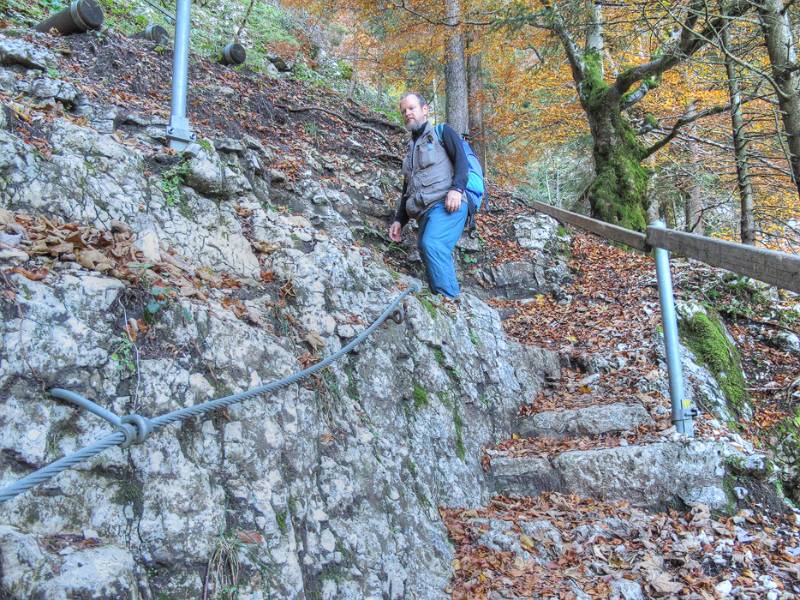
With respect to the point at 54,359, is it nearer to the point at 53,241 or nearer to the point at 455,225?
the point at 53,241

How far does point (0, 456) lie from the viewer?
6.59 ft

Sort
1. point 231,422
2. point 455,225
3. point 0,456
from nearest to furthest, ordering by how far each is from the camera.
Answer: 1. point 0,456
2. point 231,422
3. point 455,225

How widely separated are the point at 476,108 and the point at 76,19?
10.0 metres

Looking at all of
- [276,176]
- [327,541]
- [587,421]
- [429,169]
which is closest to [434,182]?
[429,169]

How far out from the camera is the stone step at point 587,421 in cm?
428

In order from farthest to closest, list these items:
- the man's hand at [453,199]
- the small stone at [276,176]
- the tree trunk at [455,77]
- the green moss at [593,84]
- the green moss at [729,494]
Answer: the tree trunk at [455,77], the green moss at [593,84], the small stone at [276,176], the man's hand at [453,199], the green moss at [729,494]

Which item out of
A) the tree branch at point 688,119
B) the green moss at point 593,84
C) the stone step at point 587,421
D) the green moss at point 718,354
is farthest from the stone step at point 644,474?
the green moss at point 593,84

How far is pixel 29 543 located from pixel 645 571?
3054mm

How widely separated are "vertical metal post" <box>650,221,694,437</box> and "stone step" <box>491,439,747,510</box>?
167 millimetres

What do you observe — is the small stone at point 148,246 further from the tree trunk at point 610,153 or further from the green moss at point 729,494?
the tree trunk at point 610,153

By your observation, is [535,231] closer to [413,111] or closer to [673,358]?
[413,111]

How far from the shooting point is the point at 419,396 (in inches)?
161

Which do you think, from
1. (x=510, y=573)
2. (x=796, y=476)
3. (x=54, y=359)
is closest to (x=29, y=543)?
(x=54, y=359)

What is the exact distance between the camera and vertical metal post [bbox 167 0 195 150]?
423cm
